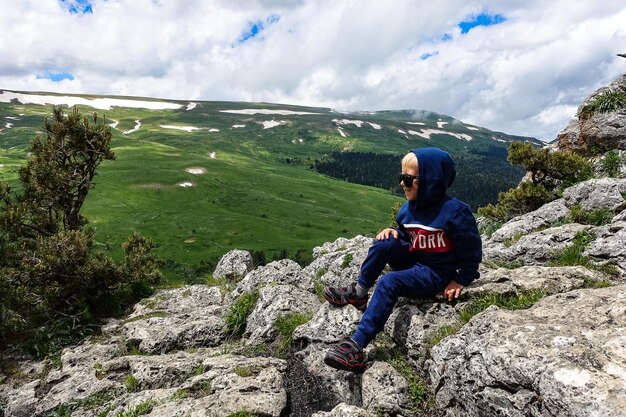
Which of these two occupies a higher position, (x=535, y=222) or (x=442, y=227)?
(x=442, y=227)

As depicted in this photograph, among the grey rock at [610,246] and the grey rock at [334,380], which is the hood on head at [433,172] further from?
the grey rock at [610,246]

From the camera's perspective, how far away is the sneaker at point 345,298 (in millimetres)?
9891

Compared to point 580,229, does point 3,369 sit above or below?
below

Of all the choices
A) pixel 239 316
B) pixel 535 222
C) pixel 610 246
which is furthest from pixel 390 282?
pixel 535 222

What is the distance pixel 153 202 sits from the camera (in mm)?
188750

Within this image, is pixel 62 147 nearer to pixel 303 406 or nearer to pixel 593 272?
pixel 303 406

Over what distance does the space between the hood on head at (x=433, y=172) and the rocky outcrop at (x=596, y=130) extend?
21.0 m

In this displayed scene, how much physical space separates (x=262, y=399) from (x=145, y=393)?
3064 mm

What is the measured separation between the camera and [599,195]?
15984mm

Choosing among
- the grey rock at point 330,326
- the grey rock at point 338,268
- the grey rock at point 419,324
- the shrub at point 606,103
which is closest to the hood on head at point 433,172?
the grey rock at point 419,324

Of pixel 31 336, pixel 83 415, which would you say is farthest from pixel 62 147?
pixel 83 415

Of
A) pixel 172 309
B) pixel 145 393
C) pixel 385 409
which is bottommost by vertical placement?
pixel 172 309

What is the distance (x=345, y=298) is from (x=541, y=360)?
4.98 m

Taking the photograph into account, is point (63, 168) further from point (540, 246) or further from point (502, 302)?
point (540, 246)
